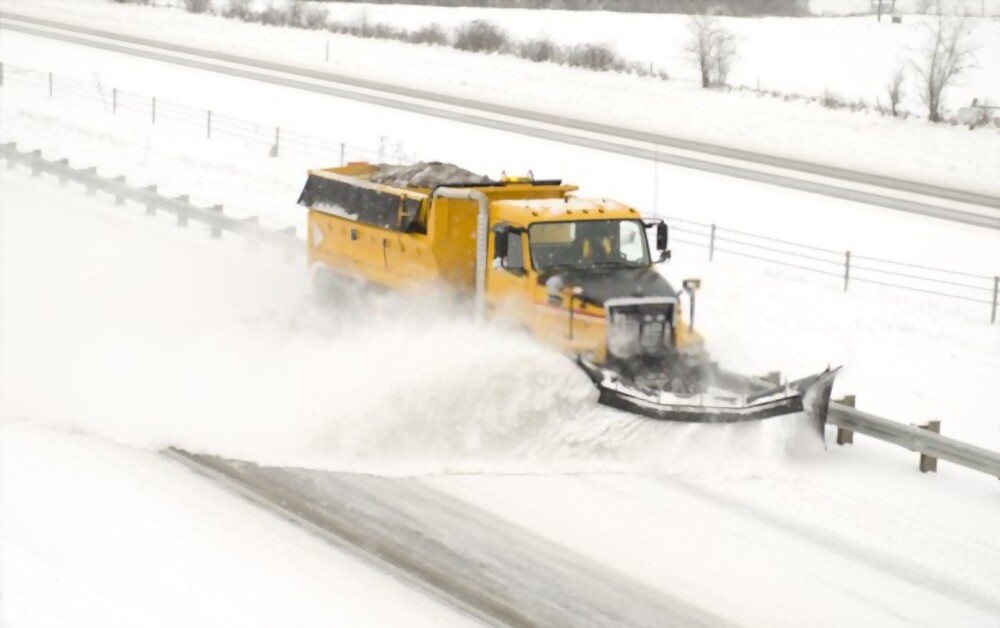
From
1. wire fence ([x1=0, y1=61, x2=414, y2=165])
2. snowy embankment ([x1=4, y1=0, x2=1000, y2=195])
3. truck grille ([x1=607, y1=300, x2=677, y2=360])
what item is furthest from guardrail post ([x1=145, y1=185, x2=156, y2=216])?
truck grille ([x1=607, y1=300, x2=677, y2=360])

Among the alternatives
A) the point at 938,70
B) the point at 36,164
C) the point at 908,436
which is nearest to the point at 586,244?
the point at 908,436

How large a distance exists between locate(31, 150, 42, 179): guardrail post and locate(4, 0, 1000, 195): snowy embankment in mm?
11338

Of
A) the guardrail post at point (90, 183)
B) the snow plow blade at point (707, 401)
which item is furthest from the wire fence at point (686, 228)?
the snow plow blade at point (707, 401)

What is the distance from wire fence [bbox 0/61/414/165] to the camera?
3612 centimetres

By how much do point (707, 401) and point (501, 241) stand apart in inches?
123

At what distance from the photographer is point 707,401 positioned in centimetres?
1516

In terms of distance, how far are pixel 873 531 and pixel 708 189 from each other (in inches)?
814

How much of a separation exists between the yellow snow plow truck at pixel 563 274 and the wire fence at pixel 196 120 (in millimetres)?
15045

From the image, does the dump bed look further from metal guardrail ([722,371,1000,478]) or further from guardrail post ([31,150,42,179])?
guardrail post ([31,150,42,179])

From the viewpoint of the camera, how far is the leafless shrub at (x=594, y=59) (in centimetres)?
5384

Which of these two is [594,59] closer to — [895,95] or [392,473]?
[895,95]

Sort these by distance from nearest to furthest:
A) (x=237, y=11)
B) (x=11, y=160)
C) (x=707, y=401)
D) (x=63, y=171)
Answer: (x=707, y=401) < (x=63, y=171) < (x=11, y=160) < (x=237, y=11)

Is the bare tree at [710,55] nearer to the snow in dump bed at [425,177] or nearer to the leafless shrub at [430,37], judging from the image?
the leafless shrub at [430,37]

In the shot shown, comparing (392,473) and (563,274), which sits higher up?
(563,274)
